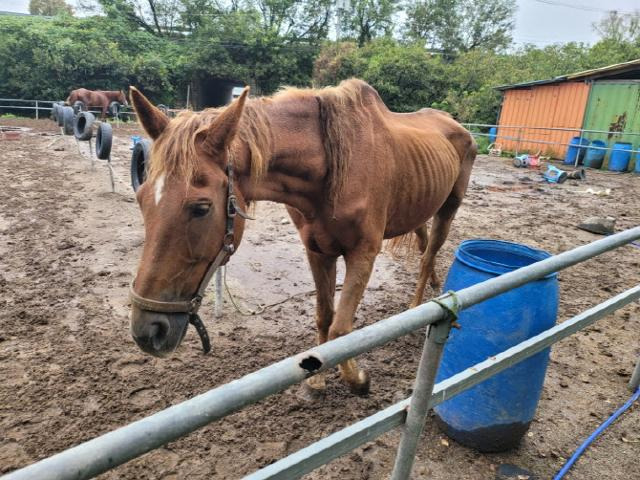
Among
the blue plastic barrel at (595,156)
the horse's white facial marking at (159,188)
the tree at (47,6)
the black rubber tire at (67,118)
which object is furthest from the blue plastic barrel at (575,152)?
the tree at (47,6)

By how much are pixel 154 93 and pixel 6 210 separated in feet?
76.8

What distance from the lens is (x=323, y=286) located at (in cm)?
280

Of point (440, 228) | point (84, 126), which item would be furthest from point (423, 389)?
point (84, 126)

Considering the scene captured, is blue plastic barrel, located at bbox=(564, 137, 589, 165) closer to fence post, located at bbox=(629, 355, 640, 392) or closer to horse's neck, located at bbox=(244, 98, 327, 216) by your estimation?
fence post, located at bbox=(629, 355, 640, 392)

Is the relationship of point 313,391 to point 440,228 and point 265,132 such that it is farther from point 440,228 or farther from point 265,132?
point 440,228

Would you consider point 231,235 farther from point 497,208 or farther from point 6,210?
point 497,208

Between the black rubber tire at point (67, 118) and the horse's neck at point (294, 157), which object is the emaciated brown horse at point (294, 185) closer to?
the horse's neck at point (294, 157)

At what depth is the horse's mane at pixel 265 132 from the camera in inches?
62.7

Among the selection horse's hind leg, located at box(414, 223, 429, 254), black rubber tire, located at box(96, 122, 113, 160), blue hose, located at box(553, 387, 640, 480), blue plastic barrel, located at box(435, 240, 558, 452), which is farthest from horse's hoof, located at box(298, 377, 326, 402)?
black rubber tire, located at box(96, 122, 113, 160)

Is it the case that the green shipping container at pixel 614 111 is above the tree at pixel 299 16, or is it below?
below

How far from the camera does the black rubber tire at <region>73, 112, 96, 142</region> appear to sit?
731cm

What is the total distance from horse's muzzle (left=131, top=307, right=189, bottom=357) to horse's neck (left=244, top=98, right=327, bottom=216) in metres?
0.69

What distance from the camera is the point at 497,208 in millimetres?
7668

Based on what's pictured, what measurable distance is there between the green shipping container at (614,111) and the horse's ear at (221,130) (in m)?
15.4
